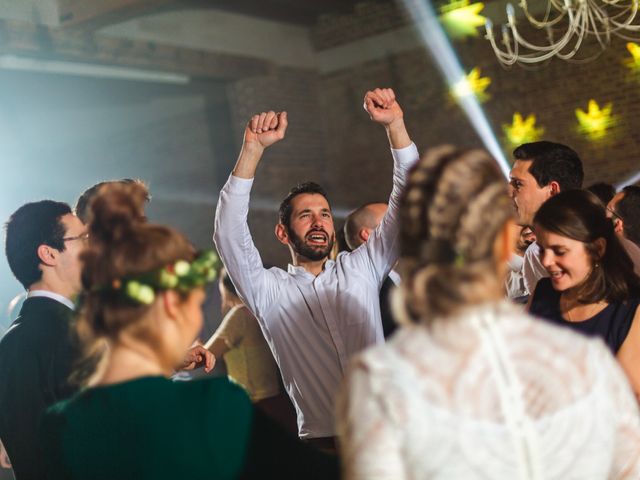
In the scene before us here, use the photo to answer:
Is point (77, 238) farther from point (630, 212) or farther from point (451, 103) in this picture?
point (451, 103)

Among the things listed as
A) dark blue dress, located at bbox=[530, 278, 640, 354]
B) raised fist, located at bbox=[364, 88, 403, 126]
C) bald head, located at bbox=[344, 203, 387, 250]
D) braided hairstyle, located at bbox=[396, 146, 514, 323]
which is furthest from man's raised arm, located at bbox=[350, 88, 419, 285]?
braided hairstyle, located at bbox=[396, 146, 514, 323]

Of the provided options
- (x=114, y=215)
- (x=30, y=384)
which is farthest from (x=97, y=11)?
(x=114, y=215)

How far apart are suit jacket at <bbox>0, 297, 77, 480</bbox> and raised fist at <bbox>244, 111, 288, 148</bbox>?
88 centimetres

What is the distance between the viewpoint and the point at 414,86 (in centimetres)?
830

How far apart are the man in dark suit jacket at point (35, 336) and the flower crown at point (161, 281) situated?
0.94 meters

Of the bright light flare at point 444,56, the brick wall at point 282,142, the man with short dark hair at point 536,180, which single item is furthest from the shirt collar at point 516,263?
the brick wall at point 282,142

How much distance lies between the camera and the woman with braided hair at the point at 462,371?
1.23 metres

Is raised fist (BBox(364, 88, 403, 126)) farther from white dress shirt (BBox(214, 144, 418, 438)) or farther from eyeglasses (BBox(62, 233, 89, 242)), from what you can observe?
eyeglasses (BBox(62, 233, 89, 242))

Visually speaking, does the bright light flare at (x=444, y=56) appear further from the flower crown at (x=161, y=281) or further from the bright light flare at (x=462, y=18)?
the flower crown at (x=161, y=281)

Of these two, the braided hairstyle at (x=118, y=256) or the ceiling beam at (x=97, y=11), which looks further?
the ceiling beam at (x=97, y=11)

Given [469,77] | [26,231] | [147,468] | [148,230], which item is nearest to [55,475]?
[26,231]

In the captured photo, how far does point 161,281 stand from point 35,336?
3.70 feet

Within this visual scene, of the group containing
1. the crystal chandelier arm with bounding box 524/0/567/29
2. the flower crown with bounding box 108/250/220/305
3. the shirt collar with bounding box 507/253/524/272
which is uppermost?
the crystal chandelier arm with bounding box 524/0/567/29

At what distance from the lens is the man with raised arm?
2807 millimetres
